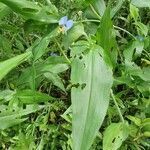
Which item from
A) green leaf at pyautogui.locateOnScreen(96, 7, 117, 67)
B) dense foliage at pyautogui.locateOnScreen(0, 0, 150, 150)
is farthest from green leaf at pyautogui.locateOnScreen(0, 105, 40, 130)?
green leaf at pyautogui.locateOnScreen(96, 7, 117, 67)

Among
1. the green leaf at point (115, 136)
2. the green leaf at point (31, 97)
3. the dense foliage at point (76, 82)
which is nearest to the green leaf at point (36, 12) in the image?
the dense foliage at point (76, 82)

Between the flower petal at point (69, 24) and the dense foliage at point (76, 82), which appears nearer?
the dense foliage at point (76, 82)

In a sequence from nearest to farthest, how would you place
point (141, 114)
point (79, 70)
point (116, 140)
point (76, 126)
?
point (76, 126) < point (79, 70) < point (116, 140) < point (141, 114)

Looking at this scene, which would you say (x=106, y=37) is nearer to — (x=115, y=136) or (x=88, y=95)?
(x=88, y=95)

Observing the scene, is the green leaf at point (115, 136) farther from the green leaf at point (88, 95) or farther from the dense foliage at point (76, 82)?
the green leaf at point (88, 95)

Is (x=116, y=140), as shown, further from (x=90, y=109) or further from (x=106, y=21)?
(x=106, y=21)

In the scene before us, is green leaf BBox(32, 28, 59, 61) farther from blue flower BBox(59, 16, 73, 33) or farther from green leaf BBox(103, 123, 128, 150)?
green leaf BBox(103, 123, 128, 150)

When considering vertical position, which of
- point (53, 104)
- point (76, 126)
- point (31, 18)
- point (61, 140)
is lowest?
point (61, 140)

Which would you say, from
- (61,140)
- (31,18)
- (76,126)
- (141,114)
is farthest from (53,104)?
(76,126)
